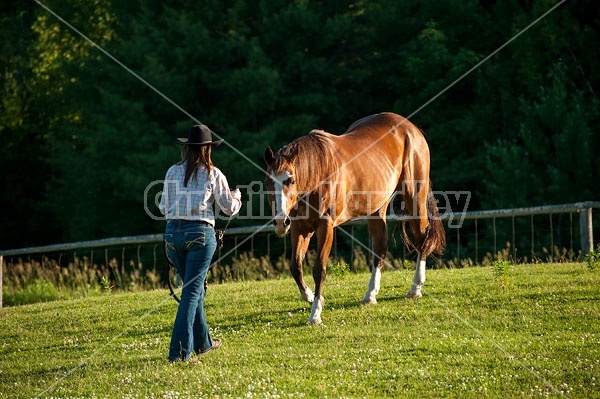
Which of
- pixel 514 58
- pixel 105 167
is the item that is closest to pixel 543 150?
pixel 514 58

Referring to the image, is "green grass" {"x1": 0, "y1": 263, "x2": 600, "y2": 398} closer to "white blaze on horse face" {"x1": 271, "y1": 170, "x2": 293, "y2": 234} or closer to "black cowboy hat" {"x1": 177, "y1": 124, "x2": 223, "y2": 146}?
"white blaze on horse face" {"x1": 271, "y1": 170, "x2": 293, "y2": 234}

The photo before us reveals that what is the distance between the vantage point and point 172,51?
2628 cm

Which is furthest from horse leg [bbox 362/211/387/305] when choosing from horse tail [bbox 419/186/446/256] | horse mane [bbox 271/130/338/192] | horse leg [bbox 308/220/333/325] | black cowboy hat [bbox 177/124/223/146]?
black cowboy hat [bbox 177/124/223/146]

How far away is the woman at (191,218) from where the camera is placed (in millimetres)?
7000

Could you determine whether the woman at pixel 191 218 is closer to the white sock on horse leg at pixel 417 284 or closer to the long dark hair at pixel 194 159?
the long dark hair at pixel 194 159

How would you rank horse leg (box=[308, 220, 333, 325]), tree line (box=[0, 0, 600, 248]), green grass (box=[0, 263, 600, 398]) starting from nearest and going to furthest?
green grass (box=[0, 263, 600, 398]) → horse leg (box=[308, 220, 333, 325]) → tree line (box=[0, 0, 600, 248])

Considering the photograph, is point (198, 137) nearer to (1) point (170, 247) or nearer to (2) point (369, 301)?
(1) point (170, 247)

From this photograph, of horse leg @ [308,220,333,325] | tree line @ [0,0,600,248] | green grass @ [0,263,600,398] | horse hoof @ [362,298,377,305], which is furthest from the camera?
tree line @ [0,0,600,248]

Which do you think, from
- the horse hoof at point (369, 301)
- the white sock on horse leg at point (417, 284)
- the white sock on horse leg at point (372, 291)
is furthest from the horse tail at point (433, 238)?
the horse hoof at point (369, 301)

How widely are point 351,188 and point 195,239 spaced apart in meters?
2.72

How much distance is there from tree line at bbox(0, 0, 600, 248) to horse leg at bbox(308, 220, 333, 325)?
44.4ft

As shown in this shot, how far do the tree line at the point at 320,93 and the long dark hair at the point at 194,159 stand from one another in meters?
15.3

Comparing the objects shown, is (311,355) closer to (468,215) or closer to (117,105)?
(468,215)

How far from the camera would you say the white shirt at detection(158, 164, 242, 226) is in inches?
276
